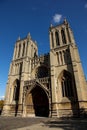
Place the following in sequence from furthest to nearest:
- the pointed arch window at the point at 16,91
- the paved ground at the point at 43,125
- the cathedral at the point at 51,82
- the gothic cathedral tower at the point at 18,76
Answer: the pointed arch window at the point at 16,91, the gothic cathedral tower at the point at 18,76, the cathedral at the point at 51,82, the paved ground at the point at 43,125

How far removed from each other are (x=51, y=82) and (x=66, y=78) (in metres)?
3.00

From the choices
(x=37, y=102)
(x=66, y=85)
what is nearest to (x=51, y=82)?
(x=66, y=85)

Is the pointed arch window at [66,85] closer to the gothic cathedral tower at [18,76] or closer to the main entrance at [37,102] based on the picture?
the main entrance at [37,102]

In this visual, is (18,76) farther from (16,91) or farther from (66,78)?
(66,78)

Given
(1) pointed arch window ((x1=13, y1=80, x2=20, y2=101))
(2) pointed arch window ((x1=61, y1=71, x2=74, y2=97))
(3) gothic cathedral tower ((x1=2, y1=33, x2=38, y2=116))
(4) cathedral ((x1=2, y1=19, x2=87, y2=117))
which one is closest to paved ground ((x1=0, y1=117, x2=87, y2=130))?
(4) cathedral ((x1=2, y1=19, x2=87, y2=117))

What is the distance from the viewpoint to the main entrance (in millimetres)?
22820

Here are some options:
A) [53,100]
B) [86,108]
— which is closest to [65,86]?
[53,100]

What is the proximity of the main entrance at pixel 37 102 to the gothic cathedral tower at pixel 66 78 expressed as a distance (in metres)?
3.48

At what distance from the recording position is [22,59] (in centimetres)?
2936

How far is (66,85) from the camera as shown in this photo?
21250 millimetres

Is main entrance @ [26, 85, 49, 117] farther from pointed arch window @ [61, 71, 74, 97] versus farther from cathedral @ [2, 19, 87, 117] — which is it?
pointed arch window @ [61, 71, 74, 97]

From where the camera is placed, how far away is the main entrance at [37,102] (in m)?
22.8

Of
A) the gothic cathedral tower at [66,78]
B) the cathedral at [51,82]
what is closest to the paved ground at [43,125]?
the gothic cathedral tower at [66,78]

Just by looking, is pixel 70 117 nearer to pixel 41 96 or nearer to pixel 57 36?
pixel 41 96
